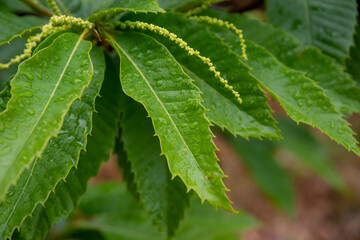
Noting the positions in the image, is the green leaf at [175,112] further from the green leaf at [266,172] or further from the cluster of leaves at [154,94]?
the green leaf at [266,172]

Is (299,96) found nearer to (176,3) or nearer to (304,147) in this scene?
(176,3)

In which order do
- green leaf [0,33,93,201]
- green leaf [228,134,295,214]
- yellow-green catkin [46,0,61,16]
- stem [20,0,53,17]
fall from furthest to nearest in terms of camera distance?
1. green leaf [228,134,295,214]
2. stem [20,0,53,17]
3. yellow-green catkin [46,0,61,16]
4. green leaf [0,33,93,201]

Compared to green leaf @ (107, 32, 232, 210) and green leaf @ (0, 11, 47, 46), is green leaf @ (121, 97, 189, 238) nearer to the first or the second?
green leaf @ (107, 32, 232, 210)

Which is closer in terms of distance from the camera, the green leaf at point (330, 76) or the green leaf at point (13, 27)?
the green leaf at point (13, 27)

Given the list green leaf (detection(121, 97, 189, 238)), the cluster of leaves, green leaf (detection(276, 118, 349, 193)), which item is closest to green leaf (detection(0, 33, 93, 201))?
the cluster of leaves

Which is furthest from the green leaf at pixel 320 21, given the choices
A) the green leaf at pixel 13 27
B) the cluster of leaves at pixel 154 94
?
the green leaf at pixel 13 27

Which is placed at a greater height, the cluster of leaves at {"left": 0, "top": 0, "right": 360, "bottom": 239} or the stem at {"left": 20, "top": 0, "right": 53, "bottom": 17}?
the stem at {"left": 20, "top": 0, "right": 53, "bottom": 17}
